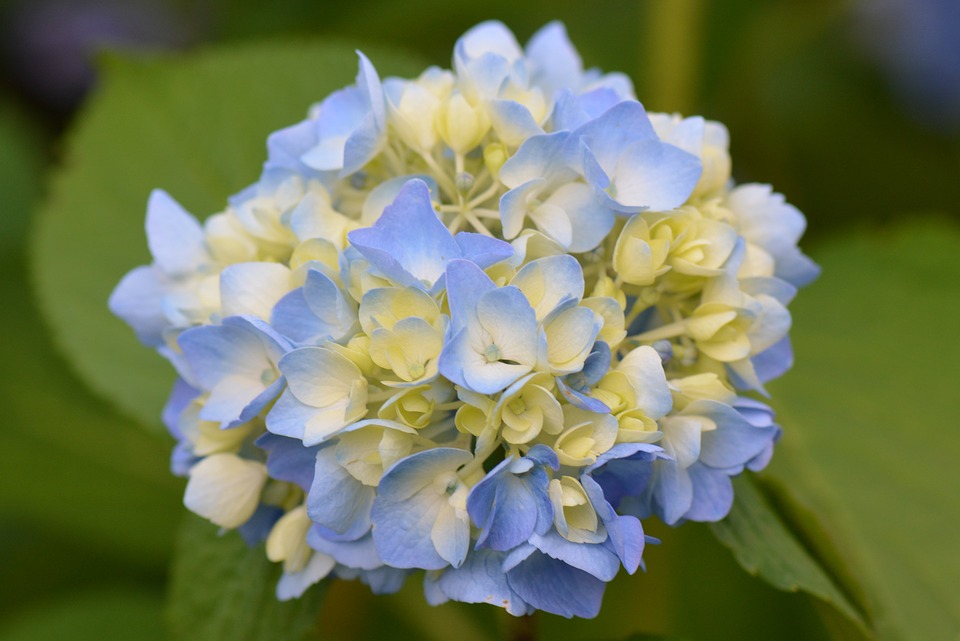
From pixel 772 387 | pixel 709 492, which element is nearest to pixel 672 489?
pixel 709 492

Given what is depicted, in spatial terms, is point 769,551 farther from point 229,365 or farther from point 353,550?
point 229,365

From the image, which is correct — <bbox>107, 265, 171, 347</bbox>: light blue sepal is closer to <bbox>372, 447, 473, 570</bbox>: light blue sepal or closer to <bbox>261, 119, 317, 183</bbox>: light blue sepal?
<bbox>261, 119, 317, 183</bbox>: light blue sepal

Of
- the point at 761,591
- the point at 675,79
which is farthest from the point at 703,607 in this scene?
the point at 675,79

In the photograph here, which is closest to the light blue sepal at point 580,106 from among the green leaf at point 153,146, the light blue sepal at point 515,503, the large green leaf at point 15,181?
the light blue sepal at point 515,503

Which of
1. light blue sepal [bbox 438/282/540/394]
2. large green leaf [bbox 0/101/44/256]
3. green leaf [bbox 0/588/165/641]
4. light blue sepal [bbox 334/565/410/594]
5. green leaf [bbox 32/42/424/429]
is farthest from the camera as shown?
large green leaf [bbox 0/101/44/256]

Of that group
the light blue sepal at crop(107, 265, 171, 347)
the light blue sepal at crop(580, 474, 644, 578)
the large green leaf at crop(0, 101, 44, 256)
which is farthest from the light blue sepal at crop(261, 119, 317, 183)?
the large green leaf at crop(0, 101, 44, 256)

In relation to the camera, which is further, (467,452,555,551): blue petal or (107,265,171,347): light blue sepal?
(107,265,171,347): light blue sepal

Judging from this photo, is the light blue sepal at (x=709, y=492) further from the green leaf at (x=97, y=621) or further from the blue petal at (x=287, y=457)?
the green leaf at (x=97, y=621)
